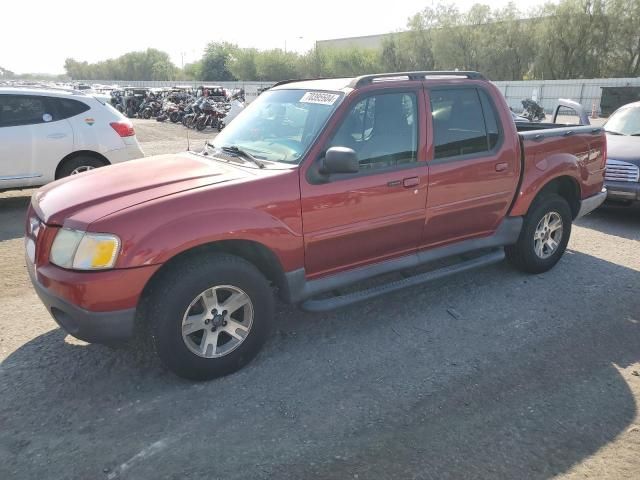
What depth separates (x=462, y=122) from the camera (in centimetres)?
440

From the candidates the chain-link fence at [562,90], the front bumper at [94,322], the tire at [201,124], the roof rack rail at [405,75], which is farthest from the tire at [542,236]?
the chain-link fence at [562,90]

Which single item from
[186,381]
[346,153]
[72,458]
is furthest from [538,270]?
[72,458]

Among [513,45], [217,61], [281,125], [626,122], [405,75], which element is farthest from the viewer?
[217,61]

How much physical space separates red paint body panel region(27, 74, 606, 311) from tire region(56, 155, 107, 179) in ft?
13.6

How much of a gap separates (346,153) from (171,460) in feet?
6.73

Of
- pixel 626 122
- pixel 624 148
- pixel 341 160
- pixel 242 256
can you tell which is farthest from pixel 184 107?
pixel 341 160

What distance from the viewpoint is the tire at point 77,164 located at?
7562mm

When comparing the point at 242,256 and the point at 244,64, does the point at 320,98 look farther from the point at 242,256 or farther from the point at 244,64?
the point at 244,64

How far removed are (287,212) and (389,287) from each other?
112cm

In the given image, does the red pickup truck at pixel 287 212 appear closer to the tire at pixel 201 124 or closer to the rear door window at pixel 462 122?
the rear door window at pixel 462 122

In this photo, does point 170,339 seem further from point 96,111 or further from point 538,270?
point 96,111

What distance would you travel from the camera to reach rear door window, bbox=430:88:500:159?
4.20 metres

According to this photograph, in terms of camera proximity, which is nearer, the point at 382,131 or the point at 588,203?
the point at 382,131

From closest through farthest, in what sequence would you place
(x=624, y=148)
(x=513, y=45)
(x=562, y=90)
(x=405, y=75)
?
(x=405, y=75)
(x=624, y=148)
(x=562, y=90)
(x=513, y=45)
